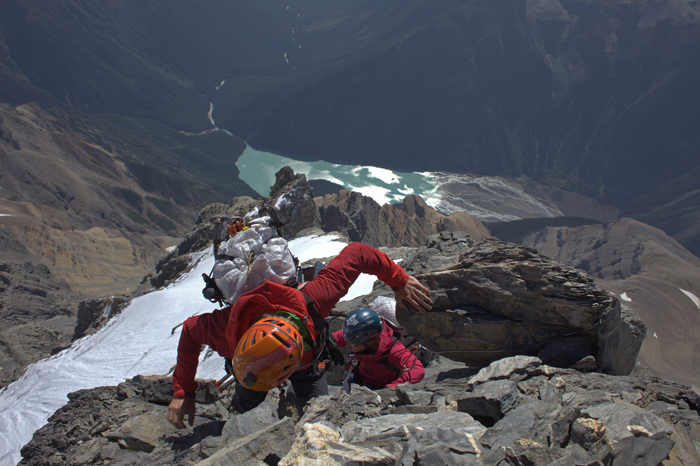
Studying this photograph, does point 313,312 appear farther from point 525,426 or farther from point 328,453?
point 525,426

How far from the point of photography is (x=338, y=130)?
158 m

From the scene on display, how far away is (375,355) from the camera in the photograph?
5.63 m

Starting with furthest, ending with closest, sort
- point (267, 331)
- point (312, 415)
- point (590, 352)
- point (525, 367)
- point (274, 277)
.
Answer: point (590, 352)
point (525, 367)
point (274, 277)
point (312, 415)
point (267, 331)

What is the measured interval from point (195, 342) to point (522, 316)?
4.26 metres

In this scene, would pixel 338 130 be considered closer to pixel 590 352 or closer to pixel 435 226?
pixel 435 226

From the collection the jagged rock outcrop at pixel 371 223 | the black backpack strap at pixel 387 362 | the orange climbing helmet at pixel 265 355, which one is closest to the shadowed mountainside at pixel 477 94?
the jagged rock outcrop at pixel 371 223

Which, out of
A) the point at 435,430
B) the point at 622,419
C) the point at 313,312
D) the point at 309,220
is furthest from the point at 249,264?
the point at 309,220

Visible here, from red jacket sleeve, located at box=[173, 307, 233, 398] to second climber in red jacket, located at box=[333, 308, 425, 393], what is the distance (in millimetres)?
2105

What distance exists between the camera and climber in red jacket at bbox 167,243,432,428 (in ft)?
9.95

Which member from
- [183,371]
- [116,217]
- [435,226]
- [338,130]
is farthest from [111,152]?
[183,371]

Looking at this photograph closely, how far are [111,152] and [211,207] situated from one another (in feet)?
303

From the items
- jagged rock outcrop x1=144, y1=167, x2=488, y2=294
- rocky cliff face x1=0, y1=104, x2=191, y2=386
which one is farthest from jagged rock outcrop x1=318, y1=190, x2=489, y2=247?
rocky cliff face x1=0, y1=104, x2=191, y2=386

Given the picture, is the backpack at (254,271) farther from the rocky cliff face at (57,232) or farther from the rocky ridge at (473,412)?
the rocky cliff face at (57,232)

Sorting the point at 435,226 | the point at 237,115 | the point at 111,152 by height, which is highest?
the point at 237,115
